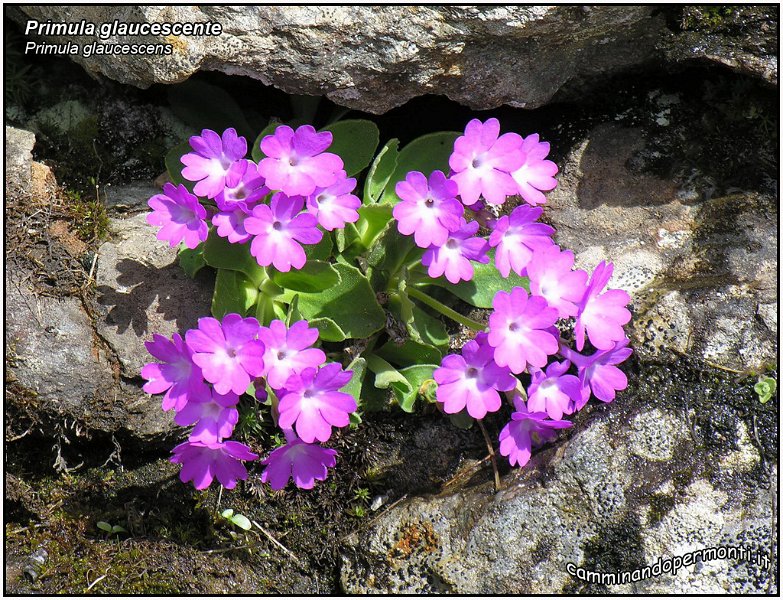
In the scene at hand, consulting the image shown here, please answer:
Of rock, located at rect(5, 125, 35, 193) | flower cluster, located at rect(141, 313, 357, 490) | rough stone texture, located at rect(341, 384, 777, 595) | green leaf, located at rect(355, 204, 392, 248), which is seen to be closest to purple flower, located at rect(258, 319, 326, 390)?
flower cluster, located at rect(141, 313, 357, 490)

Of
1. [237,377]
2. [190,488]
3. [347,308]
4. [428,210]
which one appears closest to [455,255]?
[428,210]

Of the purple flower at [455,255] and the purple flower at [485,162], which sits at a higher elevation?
the purple flower at [485,162]

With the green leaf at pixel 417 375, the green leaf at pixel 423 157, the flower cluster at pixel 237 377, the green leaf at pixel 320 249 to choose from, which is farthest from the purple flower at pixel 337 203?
the green leaf at pixel 417 375

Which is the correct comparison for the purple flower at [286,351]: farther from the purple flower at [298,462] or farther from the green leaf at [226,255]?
the green leaf at [226,255]

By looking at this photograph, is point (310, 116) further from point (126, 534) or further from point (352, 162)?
point (126, 534)

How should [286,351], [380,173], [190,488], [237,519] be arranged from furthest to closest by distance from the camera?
[190,488]
[237,519]
[380,173]
[286,351]

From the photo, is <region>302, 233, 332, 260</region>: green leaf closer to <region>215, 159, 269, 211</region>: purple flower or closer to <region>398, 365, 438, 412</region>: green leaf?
<region>215, 159, 269, 211</region>: purple flower

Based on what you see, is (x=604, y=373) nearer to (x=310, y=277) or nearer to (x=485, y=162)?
(x=485, y=162)

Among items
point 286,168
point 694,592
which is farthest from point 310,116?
point 694,592
